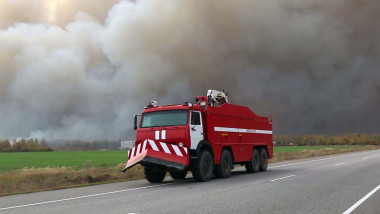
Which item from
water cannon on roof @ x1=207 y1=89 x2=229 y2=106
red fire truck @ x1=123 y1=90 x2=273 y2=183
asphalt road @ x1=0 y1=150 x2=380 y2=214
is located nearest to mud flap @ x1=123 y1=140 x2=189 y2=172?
red fire truck @ x1=123 y1=90 x2=273 y2=183


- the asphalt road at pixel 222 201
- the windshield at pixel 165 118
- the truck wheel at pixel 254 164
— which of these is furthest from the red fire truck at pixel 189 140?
the asphalt road at pixel 222 201

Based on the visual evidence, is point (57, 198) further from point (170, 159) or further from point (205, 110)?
point (205, 110)

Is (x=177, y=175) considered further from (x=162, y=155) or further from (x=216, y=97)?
(x=216, y=97)

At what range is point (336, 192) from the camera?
39.0 feet

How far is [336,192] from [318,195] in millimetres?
979

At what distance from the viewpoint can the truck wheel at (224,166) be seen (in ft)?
58.2

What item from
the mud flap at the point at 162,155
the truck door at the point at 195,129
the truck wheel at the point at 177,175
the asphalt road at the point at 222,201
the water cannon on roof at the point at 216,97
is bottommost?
the asphalt road at the point at 222,201

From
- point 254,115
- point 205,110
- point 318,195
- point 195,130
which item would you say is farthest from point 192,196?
point 254,115

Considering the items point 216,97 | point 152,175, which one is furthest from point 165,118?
point 216,97

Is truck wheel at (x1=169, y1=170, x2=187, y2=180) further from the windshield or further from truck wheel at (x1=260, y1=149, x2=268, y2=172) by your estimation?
truck wheel at (x1=260, y1=149, x2=268, y2=172)

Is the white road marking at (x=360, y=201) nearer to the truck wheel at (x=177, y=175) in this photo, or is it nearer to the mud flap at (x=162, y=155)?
the mud flap at (x=162, y=155)

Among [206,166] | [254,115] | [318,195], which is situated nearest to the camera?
[318,195]

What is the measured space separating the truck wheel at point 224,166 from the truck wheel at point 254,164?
9.99 ft

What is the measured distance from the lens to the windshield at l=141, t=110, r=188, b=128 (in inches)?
639
